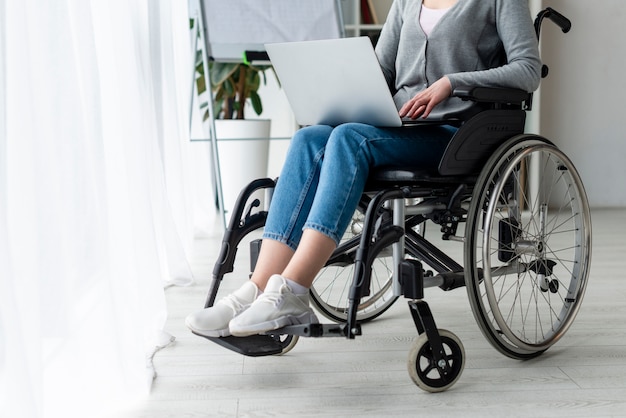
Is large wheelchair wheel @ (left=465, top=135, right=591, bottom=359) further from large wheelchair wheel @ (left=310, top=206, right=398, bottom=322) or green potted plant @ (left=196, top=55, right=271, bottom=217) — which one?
green potted plant @ (left=196, top=55, right=271, bottom=217)

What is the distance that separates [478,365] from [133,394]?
28.5 inches

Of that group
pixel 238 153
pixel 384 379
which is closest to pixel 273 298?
pixel 384 379

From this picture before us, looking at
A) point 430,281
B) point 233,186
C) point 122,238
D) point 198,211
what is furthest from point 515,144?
point 233,186

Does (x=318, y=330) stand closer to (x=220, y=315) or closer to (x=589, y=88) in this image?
(x=220, y=315)

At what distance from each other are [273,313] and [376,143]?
0.40 meters

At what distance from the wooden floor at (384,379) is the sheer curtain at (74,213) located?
0.11 m

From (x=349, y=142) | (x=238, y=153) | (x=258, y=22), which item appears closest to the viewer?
(x=349, y=142)

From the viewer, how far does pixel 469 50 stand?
175 centimetres

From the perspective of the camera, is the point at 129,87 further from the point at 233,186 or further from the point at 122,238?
the point at 233,186

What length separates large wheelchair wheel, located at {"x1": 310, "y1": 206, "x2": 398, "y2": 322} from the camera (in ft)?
5.68

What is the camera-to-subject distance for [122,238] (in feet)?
5.66

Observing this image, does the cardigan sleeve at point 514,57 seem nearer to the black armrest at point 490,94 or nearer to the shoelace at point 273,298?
the black armrest at point 490,94

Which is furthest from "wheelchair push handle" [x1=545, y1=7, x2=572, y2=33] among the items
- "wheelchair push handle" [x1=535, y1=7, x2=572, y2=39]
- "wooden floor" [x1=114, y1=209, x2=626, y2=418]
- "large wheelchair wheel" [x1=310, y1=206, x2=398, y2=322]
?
"wooden floor" [x1=114, y1=209, x2=626, y2=418]

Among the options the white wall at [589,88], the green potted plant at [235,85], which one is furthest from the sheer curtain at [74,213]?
the white wall at [589,88]
